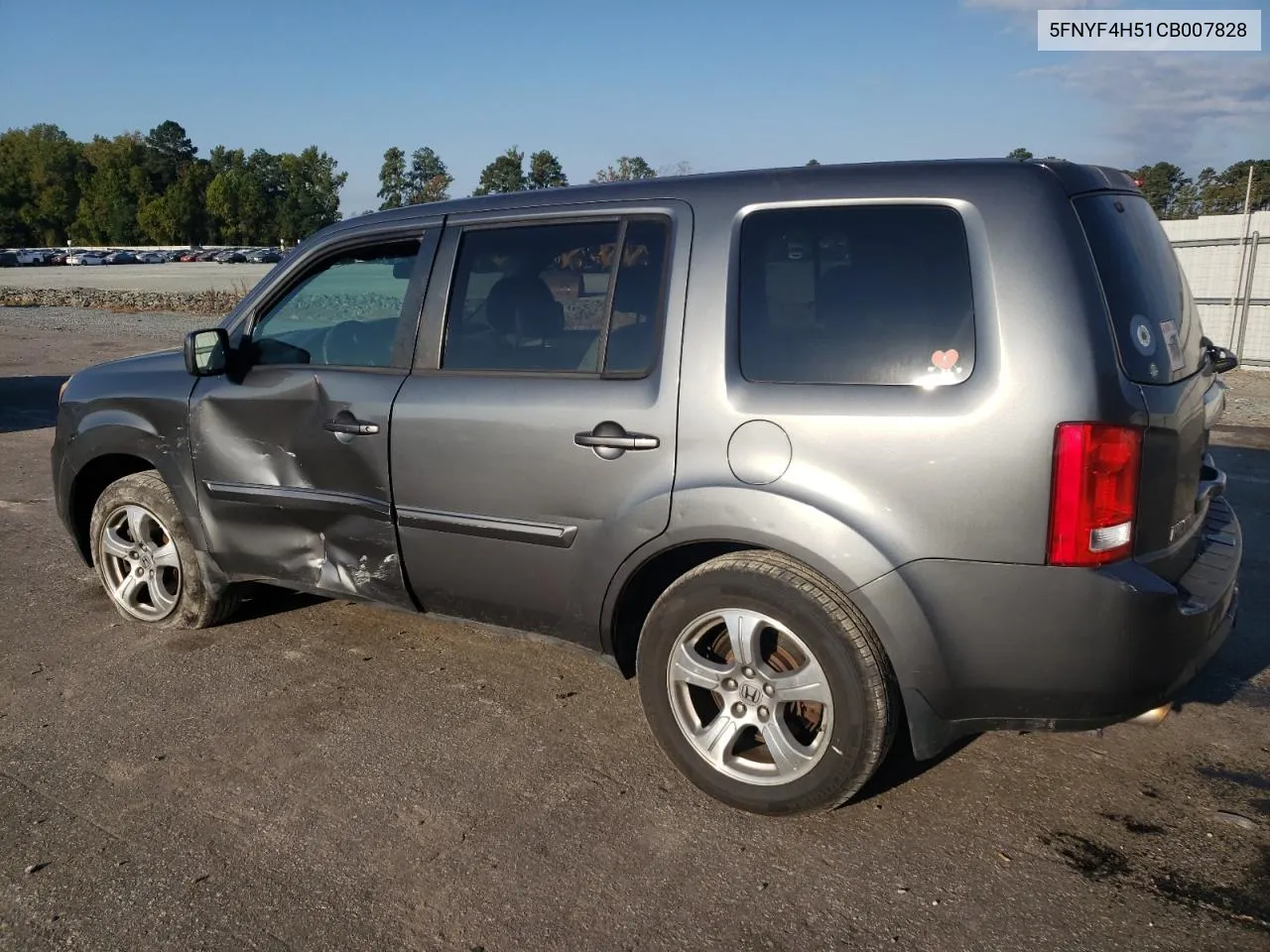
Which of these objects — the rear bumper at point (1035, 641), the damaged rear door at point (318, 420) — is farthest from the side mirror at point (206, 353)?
the rear bumper at point (1035, 641)

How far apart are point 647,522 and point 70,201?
13514 centimetres

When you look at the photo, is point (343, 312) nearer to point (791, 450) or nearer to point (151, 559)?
point (151, 559)

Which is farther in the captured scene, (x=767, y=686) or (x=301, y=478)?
(x=301, y=478)

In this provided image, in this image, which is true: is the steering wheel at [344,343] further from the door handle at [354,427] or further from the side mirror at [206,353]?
the side mirror at [206,353]

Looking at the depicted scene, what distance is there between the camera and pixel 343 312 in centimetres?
429

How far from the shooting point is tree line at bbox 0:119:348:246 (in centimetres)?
10994

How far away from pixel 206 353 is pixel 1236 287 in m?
13.2

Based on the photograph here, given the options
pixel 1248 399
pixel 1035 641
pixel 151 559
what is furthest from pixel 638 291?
pixel 1248 399

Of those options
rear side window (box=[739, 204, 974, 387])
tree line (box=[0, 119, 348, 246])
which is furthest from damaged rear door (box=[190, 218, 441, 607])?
tree line (box=[0, 119, 348, 246])

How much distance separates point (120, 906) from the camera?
9.10 feet

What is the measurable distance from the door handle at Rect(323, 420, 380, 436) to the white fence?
11.9 m

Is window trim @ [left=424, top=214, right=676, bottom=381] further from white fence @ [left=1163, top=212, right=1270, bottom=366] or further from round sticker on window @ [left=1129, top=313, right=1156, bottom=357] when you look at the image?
white fence @ [left=1163, top=212, right=1270, bottom=366]

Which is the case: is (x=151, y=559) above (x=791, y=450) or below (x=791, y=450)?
below

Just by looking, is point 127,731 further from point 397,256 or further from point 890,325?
point 890,325
